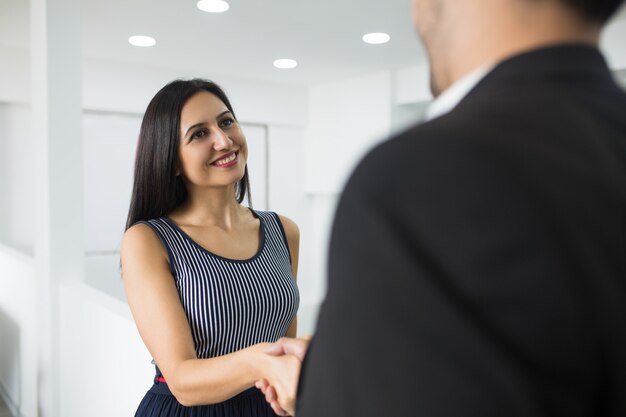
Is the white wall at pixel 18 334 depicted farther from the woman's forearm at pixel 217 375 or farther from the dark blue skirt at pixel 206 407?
the woman's forearm at pixel 217 375

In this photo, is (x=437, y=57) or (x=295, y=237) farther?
(x=295, y=237)

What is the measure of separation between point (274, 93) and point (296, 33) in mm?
2221

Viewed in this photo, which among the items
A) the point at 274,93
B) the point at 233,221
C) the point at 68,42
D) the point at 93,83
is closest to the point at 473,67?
the point at 233,221

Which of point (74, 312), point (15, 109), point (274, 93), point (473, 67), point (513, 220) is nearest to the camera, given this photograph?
point (513, 220)

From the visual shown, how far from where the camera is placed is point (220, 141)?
1.38 meters

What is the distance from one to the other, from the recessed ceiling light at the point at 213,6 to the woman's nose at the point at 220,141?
85.3 inches

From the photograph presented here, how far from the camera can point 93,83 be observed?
4895 mm

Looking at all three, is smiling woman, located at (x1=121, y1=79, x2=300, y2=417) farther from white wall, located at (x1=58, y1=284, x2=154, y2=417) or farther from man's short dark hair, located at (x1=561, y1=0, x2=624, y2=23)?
man's short dark hair, located at (x1=561, y1=0, x2=624, y2=23)

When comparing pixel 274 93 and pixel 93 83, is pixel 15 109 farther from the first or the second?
pixel 274 93

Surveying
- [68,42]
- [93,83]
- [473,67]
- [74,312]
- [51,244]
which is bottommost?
[74,312]

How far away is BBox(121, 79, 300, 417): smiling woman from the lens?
3.66 ft

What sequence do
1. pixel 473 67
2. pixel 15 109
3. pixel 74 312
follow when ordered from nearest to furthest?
pixel 473 67, pixel 74 312, pixel 15 109

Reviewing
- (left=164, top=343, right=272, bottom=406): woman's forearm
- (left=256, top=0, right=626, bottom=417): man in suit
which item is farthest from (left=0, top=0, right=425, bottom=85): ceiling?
(left=256, top=0, right=626, bottom=417): man in suit

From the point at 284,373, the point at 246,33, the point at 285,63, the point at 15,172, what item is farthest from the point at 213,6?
the point at 284,373
